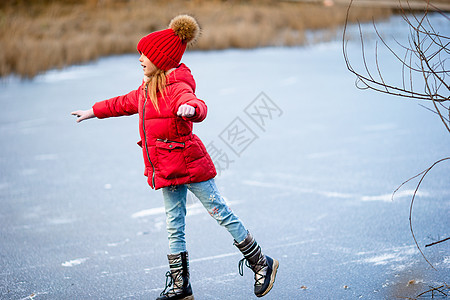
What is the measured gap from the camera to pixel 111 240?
4.27 meters

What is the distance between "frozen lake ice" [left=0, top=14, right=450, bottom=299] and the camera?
3514 mm

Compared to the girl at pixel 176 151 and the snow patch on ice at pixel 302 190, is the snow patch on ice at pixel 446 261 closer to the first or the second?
the girl at pixel 176 151

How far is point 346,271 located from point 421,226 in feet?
3.18

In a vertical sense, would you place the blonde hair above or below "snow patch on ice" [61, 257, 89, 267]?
above

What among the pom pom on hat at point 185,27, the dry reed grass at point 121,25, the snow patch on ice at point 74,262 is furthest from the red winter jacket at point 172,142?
the dry reed grass at point 121,25

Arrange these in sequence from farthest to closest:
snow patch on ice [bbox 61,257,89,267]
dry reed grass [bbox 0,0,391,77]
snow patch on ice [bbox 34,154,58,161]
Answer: dry reed grass [bbox 0,0,391,77] < snow patch on ice [bbox 34,154,58,161] < snow patch on ice [bbox 61,257,89,267]

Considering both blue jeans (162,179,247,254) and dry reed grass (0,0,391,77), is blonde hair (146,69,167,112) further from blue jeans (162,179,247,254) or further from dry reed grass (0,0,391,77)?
dry reed grass (0,0,391,77)

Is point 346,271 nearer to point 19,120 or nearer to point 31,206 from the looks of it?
point 31,206

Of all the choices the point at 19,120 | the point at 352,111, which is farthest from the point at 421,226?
the point at 19,120

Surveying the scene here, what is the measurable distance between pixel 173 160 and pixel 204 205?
0.30m

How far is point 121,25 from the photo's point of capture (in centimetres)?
1619

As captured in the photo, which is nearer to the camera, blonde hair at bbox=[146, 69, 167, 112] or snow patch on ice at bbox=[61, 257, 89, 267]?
blonde hair at bbox=[146, 69, 167, 112]

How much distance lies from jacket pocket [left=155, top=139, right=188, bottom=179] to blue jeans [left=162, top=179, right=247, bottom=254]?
0.11 metres

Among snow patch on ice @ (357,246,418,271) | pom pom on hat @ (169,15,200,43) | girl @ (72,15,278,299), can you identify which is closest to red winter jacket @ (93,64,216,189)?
girl @ (72,15,278,299)
